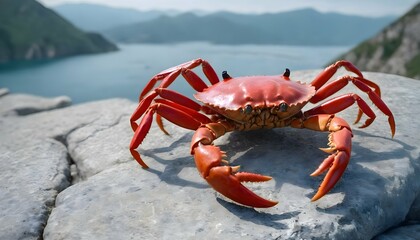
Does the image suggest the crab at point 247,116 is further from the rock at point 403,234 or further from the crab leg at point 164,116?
the rock at point 403,234

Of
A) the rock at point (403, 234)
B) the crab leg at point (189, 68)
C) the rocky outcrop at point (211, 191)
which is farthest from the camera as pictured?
the crab leg at point (189, 68)

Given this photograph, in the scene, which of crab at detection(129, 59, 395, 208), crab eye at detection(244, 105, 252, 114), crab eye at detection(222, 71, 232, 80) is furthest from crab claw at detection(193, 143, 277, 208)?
crab eye at detection(222, 71, 232, 80)

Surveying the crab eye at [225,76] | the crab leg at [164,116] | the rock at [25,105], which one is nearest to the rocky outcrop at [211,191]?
the crab leg at [164,116]

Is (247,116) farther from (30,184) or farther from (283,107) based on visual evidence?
(30,184)

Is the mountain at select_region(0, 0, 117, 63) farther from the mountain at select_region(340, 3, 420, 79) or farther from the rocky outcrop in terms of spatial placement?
the rocky outcrop

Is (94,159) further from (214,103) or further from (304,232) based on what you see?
(304,232)

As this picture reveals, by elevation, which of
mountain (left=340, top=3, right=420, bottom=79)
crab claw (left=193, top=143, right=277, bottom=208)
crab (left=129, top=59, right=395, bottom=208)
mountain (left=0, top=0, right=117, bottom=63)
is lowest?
mountain (left=0, top=0, right=117, bottom=63)
